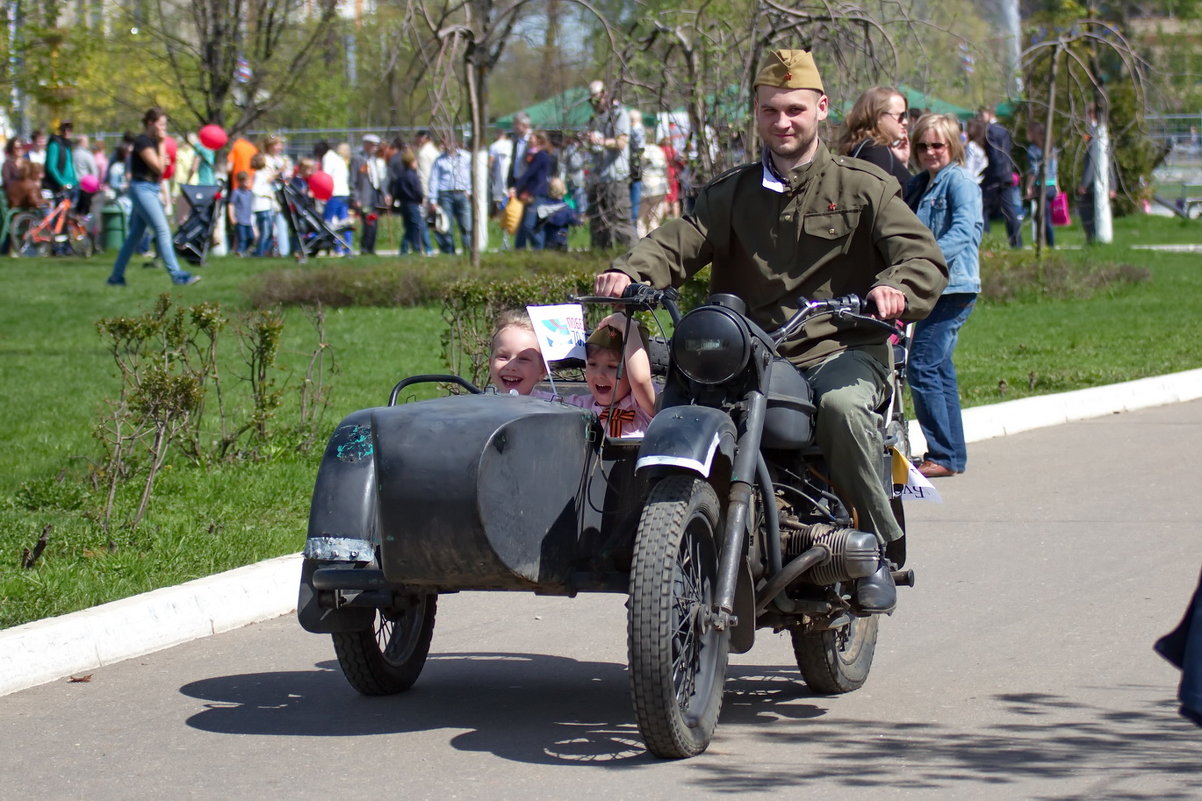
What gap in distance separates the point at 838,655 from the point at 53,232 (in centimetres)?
2258

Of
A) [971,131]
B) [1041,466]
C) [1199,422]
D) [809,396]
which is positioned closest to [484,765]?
[809,396]

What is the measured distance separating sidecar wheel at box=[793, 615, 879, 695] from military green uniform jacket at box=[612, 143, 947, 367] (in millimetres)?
832

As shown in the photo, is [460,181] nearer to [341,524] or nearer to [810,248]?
[810,248]

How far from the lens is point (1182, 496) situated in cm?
885

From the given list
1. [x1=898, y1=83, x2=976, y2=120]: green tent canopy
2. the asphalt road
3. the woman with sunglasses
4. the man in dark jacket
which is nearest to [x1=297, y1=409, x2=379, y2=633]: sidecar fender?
the asphalt road

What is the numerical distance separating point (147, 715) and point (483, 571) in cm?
143

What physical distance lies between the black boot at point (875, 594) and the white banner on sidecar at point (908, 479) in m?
0.42

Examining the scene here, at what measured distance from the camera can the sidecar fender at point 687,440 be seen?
14.7ft

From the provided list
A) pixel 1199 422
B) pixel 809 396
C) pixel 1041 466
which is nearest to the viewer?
pixel 809 396

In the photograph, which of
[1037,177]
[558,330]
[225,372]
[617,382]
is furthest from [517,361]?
[1037,177]

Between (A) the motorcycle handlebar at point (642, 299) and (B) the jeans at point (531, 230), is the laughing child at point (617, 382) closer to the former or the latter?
(A) the motorcycle handlebar at point (642, 299)

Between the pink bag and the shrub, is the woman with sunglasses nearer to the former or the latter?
the shrub

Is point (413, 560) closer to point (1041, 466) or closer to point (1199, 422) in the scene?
point (1041, 466)

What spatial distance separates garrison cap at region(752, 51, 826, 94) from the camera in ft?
16.8
